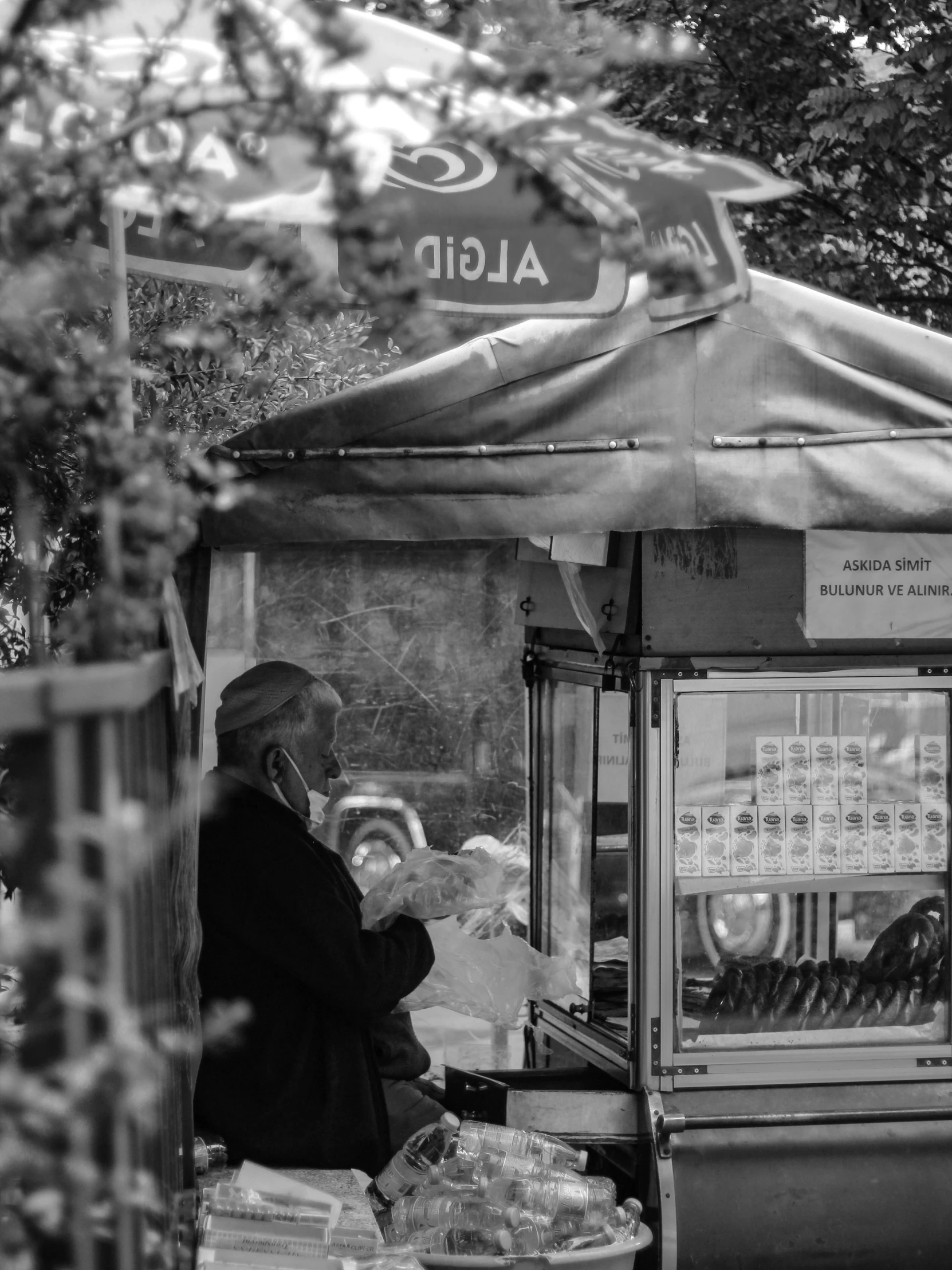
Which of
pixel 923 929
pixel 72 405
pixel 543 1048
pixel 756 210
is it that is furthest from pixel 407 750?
pixel 72 405

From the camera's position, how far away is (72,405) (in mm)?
1388

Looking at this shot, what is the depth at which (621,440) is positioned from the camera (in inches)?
117

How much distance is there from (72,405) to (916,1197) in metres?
3.13

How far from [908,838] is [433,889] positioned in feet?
4.32

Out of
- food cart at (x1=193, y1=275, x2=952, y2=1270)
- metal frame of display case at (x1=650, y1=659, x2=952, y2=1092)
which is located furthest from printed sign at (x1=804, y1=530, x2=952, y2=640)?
metal frame of display case at (x1=650, y1=659, x2=952, y2=1092)

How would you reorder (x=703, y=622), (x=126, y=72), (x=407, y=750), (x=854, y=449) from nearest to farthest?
1. (x=126, y=72)
2. (x=854, y=449)
3. (x=703, y=622)
4. (x=407, y=750)

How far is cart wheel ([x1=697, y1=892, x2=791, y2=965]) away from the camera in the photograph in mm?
3803

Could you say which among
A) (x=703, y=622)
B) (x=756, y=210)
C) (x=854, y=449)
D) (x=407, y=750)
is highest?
(x=756, y=210)

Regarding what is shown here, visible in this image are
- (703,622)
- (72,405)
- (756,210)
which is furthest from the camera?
(756,210)

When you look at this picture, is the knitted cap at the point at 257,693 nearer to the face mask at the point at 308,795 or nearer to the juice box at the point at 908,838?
the face mask at the point at 308,795

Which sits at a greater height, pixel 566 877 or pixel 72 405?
pixel 72 405

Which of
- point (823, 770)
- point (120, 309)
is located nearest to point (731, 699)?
point (823, 770)

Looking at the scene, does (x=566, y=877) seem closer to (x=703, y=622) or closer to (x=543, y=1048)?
(x=543, y=1048)

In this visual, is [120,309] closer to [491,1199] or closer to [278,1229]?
[278,1229]
